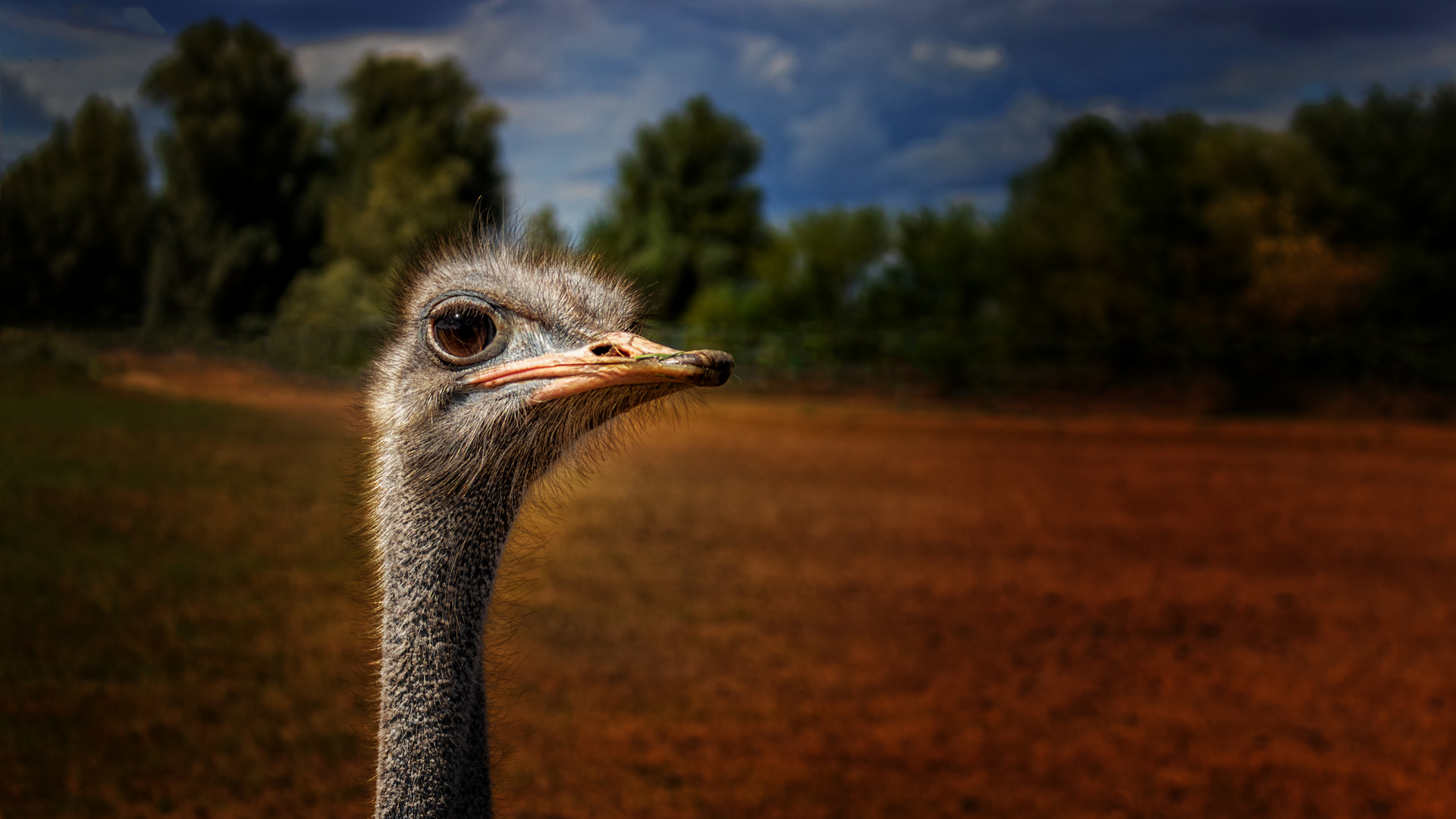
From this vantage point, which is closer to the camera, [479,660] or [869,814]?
[479,660]

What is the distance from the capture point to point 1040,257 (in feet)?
94.9

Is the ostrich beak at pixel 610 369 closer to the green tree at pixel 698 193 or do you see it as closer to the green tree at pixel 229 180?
the green tree at pixel 229 180

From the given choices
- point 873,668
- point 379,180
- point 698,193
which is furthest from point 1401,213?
point 873,668

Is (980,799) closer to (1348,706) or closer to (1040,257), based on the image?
(1348,706)

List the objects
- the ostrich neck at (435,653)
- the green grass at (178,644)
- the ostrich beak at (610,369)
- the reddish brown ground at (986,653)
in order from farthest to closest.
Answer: the reddish brown ground at (986,653) < the green grass at (178,644) < the ostrich neck at (435,653) < the ostrich beak at (610,369)

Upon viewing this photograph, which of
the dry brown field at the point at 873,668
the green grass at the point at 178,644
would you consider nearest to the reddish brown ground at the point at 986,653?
the dry brown field at the point at 873,668

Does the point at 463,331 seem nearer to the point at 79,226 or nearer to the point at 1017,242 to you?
the point at 79,226

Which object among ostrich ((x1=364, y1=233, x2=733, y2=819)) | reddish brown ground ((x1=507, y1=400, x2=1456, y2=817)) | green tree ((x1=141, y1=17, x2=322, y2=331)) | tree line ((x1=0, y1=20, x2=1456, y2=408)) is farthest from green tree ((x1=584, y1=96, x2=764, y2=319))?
ostrich ((x1=364, y1=233, x2=733, y2=819))

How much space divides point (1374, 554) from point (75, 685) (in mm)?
9528

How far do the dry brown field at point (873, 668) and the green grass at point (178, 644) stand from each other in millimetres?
25

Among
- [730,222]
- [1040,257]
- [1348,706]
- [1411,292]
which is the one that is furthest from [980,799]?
[730,222]

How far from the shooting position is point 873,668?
5.82 metres

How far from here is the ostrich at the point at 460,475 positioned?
1.85 m

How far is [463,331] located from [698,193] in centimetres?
3357
